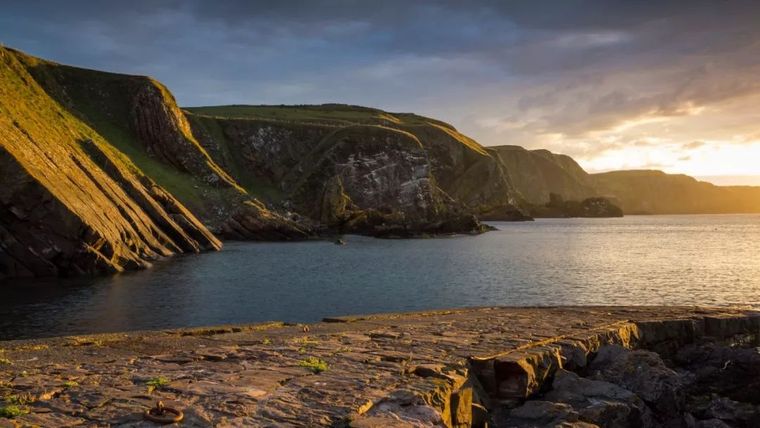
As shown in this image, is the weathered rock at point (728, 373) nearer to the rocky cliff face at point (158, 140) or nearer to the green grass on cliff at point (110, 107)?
the rocky cliff face at point (158, 140)

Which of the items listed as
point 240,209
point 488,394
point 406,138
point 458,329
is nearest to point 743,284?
point 458,329

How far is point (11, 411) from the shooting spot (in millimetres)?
8984

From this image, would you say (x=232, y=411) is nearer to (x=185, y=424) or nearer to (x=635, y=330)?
(x=185, y=424)

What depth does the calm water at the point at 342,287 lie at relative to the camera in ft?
110

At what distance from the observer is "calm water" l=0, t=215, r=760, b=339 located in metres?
33.4

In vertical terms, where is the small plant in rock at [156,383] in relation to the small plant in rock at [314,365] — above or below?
above

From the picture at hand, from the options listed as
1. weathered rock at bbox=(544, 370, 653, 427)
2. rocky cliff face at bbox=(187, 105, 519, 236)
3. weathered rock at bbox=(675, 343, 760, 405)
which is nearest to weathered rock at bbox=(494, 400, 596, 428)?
weathered rock at bbox=(544, 370, 653, 427)

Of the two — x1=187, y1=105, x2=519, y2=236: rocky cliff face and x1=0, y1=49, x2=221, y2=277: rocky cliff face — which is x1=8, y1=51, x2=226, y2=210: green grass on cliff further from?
x1=187, y1=105, x2=519, y2=236: rocky cliff face

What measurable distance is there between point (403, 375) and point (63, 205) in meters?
45.9

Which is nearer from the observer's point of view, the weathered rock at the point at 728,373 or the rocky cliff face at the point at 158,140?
the weathered rock at the point at 728,373

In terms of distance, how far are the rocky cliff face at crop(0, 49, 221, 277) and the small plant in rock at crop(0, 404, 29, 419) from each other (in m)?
44.9

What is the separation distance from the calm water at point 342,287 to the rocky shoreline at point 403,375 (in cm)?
1367

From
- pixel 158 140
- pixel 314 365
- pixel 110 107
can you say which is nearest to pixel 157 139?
pixel 158 140

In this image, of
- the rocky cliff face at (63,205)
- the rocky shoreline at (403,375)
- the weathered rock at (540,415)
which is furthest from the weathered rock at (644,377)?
the rocky cliff face at (63,205)
